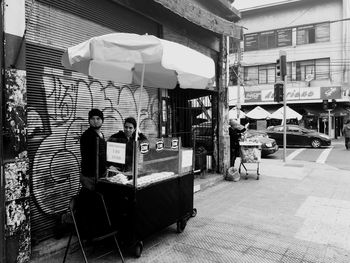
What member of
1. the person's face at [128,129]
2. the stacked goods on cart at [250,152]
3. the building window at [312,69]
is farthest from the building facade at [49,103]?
the building window at [312,69]

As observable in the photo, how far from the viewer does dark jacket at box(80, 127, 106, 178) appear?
4.67 m

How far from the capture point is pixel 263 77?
32.0 metres

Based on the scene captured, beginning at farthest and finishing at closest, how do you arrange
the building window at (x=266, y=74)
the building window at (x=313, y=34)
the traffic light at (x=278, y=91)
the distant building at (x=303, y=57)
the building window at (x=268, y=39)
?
the building window at (x=266, y=74) → the building window at (x=268, y=39) → the building window at (x=313, y=34) → the distant building at (x=303, y=57) → the traffic light at (x=278, y=91)

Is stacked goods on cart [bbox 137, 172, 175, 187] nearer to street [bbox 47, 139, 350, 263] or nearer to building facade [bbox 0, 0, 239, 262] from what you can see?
street [bbox 47, 139, 350, 263]

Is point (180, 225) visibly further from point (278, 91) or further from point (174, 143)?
point (278, 91)

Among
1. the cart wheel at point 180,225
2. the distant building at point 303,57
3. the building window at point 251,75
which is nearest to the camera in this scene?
the cart wheel at point 180,225

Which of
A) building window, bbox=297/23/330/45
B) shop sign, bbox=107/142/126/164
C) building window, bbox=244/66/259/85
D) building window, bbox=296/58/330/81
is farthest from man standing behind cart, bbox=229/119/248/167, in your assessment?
building window, bbox=297/23/330/45

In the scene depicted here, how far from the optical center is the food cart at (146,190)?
4.31 metres

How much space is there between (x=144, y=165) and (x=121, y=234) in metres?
0.92

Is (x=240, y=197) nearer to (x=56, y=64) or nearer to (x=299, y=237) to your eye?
(x=299, y=237)

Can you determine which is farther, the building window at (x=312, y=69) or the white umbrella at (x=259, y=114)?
the building window at (x=312, y=69)

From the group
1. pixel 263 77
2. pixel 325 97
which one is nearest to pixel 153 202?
pixel 325 97

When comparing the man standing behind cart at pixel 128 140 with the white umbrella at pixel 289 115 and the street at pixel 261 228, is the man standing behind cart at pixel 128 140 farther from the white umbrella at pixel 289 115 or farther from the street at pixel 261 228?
the white umbrella at pixel 289 115

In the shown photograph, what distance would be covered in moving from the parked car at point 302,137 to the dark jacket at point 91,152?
1783cm
